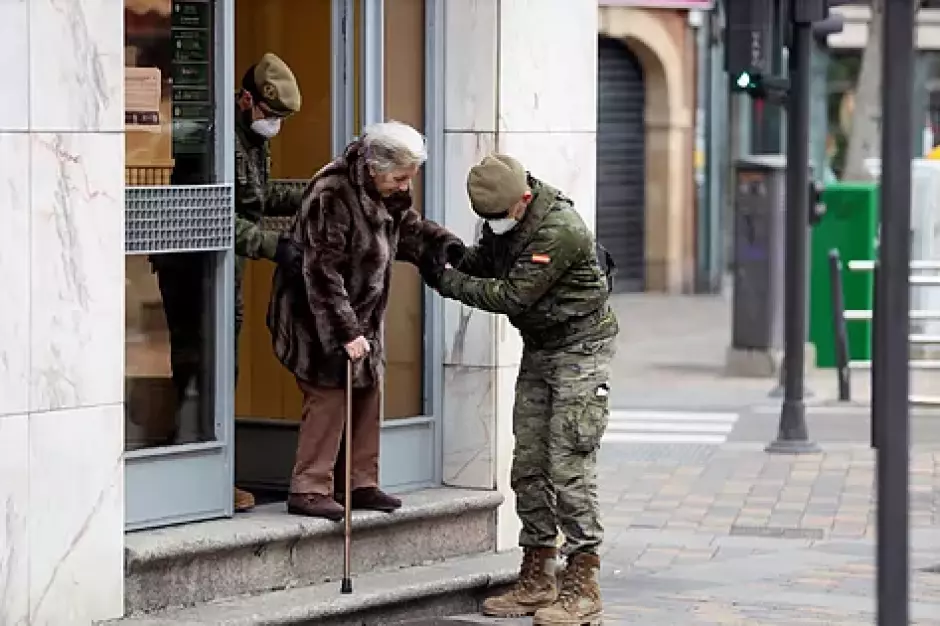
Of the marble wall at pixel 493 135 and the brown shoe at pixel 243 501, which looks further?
the marble wall at pixel 493 135

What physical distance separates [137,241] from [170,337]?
480mm

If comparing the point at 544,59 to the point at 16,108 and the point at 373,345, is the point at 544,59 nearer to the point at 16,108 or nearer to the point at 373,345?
the point at 373,345

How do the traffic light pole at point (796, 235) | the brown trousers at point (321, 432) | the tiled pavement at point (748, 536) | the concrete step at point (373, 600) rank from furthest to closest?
the traffic light pole at point (796, 235), the tiled pavement at point (748, 536), the brown trousers at point (321, 432), the concrete step at point (373, 600)

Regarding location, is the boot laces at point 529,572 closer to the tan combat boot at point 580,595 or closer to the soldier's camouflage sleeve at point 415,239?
the tan combat boot at point 580,595

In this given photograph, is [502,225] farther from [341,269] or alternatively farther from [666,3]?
[666,3]

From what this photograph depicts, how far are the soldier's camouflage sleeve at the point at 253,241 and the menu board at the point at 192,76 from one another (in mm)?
323

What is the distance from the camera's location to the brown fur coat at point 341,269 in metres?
8.09

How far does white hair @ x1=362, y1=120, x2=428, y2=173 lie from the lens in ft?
26.3

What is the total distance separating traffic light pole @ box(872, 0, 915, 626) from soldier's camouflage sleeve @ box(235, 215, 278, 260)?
139 inches

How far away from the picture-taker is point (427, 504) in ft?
28.8

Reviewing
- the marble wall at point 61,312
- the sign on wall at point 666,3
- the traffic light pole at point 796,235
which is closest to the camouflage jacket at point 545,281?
the marble wall at point 61,312

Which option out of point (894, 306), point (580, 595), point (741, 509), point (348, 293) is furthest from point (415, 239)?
point (741, 509)

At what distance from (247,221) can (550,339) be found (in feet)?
4.06

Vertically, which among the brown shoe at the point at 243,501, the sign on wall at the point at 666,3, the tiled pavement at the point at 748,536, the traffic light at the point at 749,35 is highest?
the sign on wall at the point at 666,3
